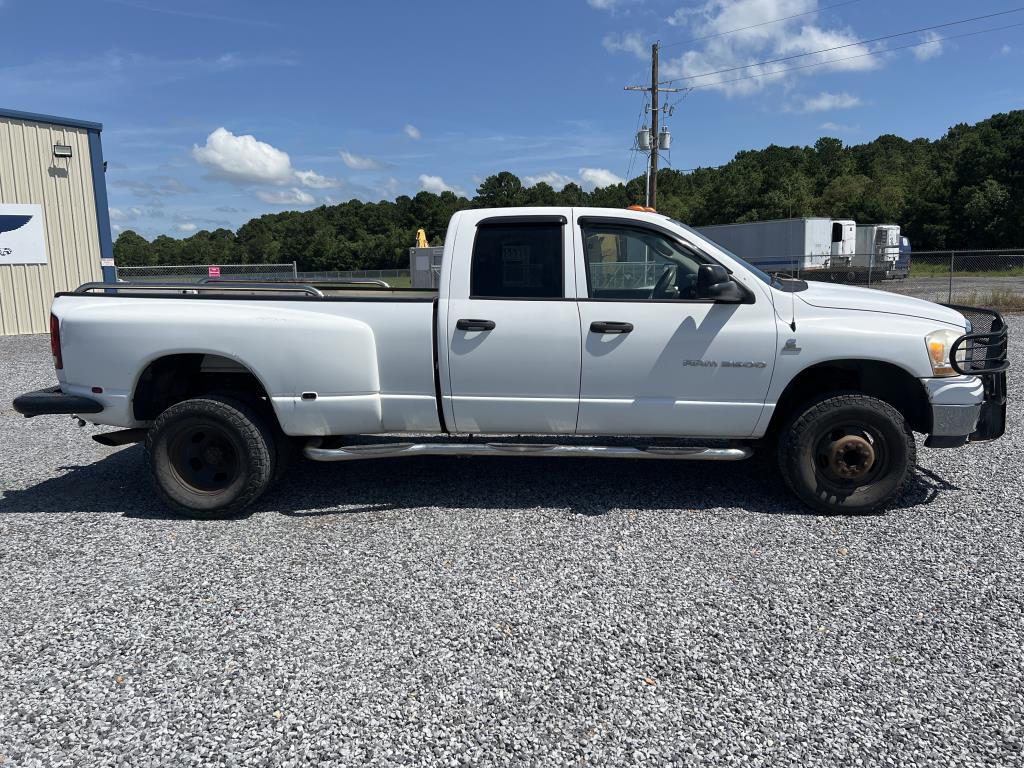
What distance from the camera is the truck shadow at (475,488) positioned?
198 inches

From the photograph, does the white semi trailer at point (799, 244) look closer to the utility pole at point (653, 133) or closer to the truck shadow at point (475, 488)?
the utility pole at point (653, 133)

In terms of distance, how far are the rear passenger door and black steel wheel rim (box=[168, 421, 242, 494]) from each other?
155 cm

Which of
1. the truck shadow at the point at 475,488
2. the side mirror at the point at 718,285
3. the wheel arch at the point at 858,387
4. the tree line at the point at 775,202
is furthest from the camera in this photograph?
the tree line at the point at 775,202

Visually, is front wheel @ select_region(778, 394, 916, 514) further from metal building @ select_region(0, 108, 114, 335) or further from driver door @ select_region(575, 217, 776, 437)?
metal building @ select_region(0, 108, 114, 335)

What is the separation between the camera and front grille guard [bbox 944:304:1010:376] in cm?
453

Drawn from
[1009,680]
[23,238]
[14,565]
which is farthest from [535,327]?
[23,238]

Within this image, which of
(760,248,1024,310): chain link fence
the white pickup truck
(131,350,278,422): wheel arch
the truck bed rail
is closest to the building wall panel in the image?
the truck bed rail

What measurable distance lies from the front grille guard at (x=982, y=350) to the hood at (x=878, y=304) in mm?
151

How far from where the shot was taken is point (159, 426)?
15.5 feet

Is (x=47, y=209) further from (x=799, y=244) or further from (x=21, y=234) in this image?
(x=799, y=244)

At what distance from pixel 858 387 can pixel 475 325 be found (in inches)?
106

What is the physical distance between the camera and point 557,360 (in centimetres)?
461

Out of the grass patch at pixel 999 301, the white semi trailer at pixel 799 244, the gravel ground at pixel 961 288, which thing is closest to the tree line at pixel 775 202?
the white semi trailer at pixel 799 244

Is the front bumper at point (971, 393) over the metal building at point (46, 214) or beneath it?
beneath
